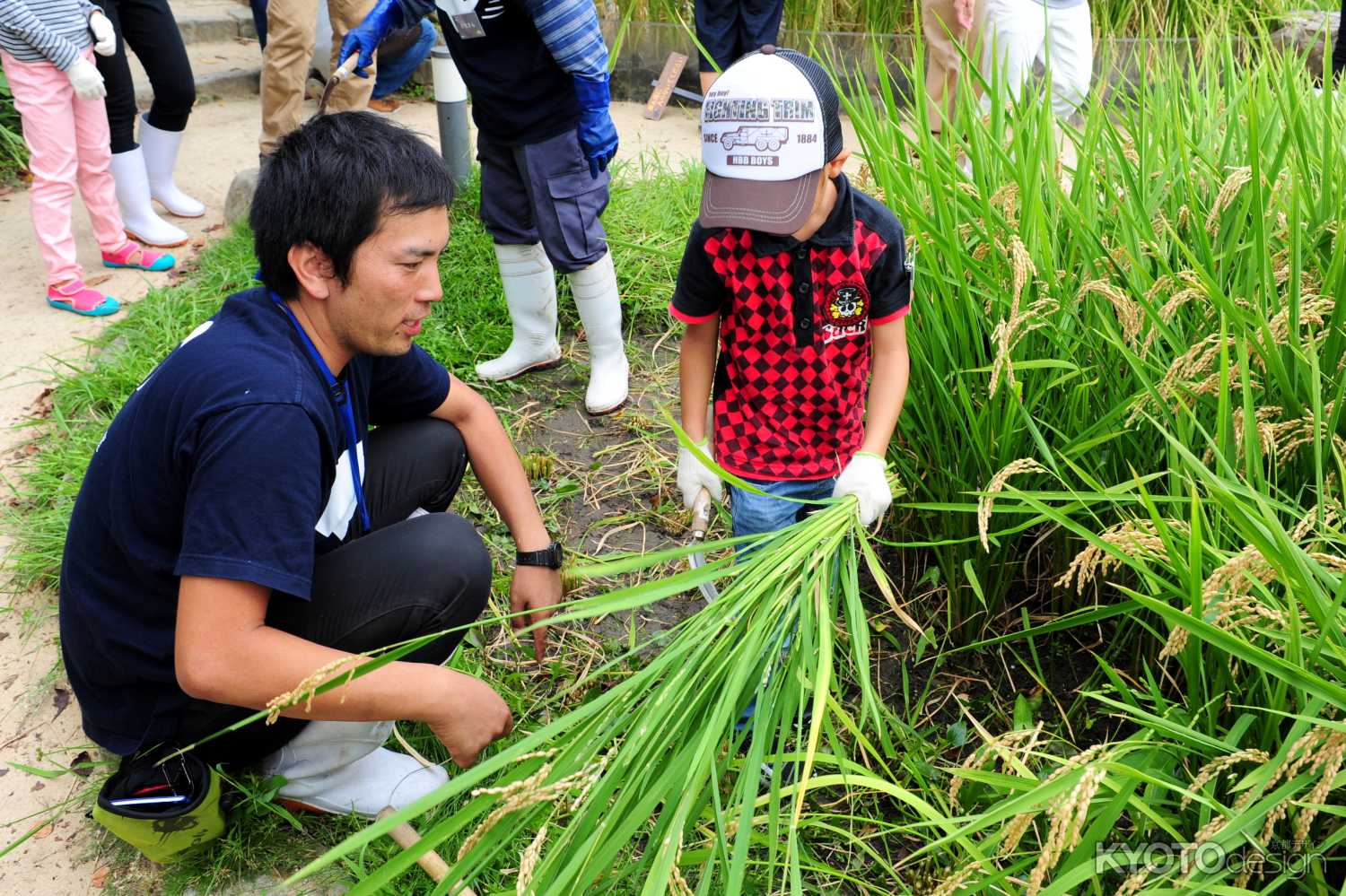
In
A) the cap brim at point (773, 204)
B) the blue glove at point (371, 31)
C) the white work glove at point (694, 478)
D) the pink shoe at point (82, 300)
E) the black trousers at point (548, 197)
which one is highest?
the blue glove at point (371, 31)

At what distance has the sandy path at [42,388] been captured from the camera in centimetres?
182

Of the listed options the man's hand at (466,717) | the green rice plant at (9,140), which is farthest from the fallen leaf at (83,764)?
the green rice plant at (9,140)

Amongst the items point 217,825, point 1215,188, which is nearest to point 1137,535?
point 1215,188

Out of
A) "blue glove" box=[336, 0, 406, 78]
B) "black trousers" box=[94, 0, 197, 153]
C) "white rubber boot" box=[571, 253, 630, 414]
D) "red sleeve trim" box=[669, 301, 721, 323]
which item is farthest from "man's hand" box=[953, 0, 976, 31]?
"black trousers" box=[94, 0, 197, 153]

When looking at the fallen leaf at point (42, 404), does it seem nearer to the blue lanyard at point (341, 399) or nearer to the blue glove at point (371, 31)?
the blue glove at point (371, 31)

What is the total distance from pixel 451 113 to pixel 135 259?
1197mm

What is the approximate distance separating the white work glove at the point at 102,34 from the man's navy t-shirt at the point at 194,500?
2285 millimetres

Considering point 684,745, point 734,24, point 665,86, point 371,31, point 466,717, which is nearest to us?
point 684,745

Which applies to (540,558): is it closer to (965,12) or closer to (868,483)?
(868,483)

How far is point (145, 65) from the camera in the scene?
12.6ft

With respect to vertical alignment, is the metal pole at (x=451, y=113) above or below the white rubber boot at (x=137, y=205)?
above

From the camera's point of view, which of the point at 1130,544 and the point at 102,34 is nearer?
the point at 1130,544

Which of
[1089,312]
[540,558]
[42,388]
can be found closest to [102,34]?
[42,388]

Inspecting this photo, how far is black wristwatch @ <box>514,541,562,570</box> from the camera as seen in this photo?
6.52 feet
